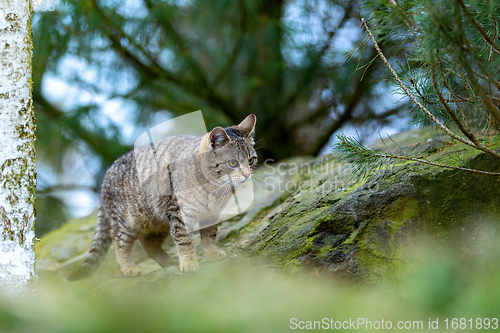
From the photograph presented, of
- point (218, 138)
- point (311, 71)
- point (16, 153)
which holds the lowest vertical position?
point (16, 153)

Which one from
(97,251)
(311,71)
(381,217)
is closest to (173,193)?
(97,251)

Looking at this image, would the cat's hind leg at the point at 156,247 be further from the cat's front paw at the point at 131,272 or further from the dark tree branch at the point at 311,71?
the dark tree branch at the point at 311,71

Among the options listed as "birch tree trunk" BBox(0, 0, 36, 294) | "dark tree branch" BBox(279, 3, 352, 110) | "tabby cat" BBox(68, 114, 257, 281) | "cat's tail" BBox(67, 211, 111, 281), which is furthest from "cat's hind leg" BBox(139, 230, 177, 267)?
"dark tree branch" BBox(279, 3, 352, 110)

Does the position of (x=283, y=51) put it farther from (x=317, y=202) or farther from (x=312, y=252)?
(x=312, y=252)

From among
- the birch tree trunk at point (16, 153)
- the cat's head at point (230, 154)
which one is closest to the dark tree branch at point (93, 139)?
the cat's head at point (230, 154)

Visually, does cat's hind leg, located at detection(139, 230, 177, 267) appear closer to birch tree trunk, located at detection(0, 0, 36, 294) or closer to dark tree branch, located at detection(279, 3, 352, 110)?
birch tree trunk, located at detection(0, 0, 36, 294)

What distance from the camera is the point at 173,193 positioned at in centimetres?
309

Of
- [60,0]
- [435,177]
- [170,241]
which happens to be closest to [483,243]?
[435,177]

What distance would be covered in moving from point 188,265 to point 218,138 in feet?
2.87

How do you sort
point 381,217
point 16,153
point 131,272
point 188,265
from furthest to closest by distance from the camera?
1. point 131,272
2. point 188,265
3. point 381,217
4. point 16,153

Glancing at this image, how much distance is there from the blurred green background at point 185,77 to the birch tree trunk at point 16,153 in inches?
81.9

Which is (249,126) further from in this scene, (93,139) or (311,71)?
(93,139)

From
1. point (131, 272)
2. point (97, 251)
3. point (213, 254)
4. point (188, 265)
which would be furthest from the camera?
point (97, 251)

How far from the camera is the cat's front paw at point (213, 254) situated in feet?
Answer: 9.94
